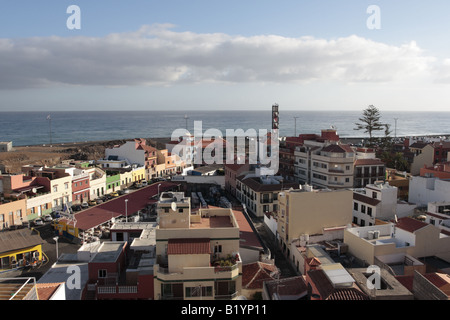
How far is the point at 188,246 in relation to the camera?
38.9 ft

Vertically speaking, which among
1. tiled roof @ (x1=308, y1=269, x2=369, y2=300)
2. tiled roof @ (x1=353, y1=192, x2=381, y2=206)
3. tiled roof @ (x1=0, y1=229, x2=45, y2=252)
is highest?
tiled roof @ (x1=308, y1=269, x2=369, y2=300)

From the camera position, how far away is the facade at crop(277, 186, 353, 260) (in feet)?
62.3

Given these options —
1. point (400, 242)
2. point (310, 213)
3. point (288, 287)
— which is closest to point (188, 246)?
point (288, 287)

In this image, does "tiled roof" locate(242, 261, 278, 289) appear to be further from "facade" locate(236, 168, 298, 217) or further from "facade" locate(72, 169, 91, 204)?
"facade" locate(72, 169, 91, 204)

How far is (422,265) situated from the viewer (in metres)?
14.0

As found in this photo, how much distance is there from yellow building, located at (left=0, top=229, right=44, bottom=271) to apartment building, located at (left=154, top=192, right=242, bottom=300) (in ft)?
28.7

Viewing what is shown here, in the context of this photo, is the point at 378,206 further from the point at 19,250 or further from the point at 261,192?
the point at 19,250

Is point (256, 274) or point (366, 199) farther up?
point (366, 199)

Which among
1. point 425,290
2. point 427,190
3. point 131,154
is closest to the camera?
point 425,290

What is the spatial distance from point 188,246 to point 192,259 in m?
0.43

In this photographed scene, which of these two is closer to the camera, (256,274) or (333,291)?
(333,291)

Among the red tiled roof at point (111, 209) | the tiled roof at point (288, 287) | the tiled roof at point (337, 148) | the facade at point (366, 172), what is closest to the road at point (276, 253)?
the tiled roof at point (288, 287)

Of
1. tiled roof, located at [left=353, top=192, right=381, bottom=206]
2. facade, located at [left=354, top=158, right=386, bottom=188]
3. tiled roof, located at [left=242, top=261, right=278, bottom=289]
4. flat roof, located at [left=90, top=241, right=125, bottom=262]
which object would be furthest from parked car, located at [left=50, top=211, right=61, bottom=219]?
facade, located at [left=354, top=158, right=386, bottom=188]
